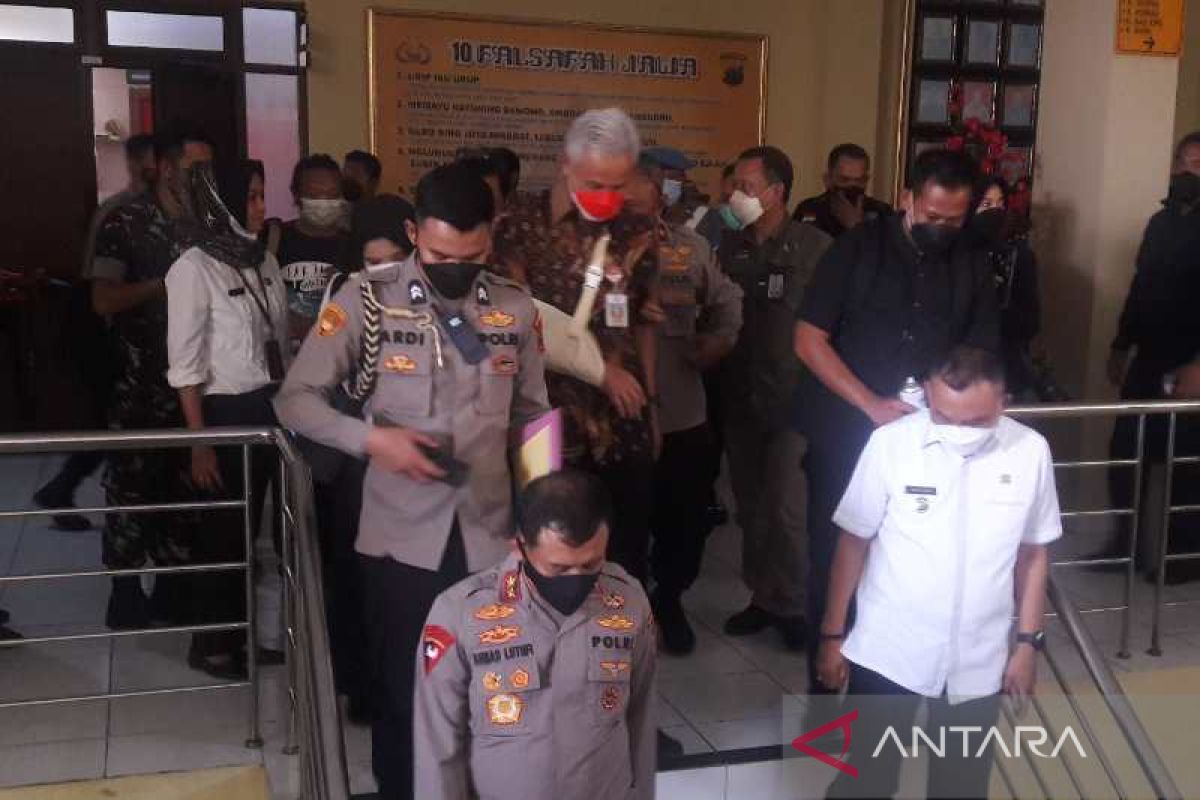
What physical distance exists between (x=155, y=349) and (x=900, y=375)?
1993mm

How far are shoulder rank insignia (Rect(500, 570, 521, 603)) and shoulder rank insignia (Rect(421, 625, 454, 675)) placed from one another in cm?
11

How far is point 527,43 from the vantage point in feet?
20.2

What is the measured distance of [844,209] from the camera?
454cm

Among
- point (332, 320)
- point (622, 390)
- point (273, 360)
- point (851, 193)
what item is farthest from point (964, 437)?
point (851, 193)

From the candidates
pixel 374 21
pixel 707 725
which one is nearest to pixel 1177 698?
pixel 707 725

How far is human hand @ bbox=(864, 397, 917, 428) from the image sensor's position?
8.38 feet

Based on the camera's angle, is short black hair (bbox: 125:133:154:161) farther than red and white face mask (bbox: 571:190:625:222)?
Yes

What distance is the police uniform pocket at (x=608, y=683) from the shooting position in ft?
6.55

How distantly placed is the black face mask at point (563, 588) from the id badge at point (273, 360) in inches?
53.9

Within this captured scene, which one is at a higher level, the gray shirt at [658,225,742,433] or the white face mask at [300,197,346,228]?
the white face mask at [300,197,346,228]

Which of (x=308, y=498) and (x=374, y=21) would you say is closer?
(x=308, y=498)

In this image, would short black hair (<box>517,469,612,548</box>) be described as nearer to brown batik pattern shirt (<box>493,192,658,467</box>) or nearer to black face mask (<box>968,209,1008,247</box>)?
brown batik pattern shirt (<box>493,192,658,467</box>)

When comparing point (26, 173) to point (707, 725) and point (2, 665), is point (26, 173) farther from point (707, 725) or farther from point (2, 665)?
point (707, 725)

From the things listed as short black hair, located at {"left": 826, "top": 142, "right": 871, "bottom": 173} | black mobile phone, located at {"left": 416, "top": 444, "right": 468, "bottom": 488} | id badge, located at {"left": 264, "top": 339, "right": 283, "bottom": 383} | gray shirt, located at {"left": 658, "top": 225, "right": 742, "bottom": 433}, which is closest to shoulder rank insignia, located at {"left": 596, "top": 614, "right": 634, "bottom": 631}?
black mobile phone, located at {"left": 416, "top": 444, "right": 468, "bottom": 488}
